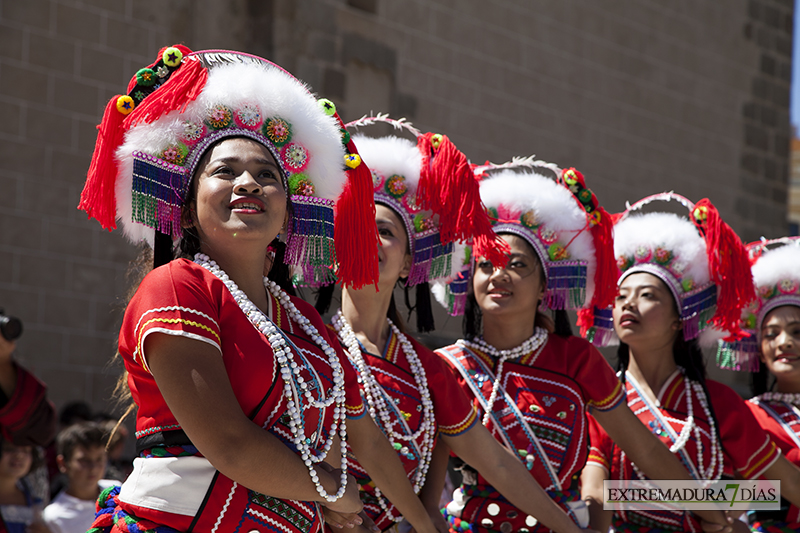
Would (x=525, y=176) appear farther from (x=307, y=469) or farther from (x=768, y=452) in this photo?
(x=307, y=469)

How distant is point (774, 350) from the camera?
14.4 feet

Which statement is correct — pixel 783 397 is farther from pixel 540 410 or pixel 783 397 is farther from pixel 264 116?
pixel 264 116

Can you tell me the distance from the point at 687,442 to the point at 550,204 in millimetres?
1110

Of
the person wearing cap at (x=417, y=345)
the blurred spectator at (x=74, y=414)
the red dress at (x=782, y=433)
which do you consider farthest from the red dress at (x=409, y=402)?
the blurred spectator at (x=74, y=414)

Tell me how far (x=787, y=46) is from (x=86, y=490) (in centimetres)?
1009

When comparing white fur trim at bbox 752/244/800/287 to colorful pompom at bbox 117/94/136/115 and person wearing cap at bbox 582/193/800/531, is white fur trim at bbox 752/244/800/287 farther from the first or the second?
colorful pompom at bbox 117/94/136/115

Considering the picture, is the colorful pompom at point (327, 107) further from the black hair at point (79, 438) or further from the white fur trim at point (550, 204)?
the black hair at point (79, 438)

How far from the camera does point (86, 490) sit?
16.4 ft

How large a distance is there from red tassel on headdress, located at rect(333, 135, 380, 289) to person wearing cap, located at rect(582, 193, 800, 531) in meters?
1.57

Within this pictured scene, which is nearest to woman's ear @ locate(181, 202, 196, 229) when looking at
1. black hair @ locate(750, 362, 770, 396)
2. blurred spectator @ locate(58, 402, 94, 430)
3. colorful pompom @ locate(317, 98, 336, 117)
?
colorful pompom @ locate(317, 98, 336, 117)

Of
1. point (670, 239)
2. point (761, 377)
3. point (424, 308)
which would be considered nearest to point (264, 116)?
point (424, 308)

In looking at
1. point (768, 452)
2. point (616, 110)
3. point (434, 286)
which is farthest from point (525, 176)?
point (616, 110)

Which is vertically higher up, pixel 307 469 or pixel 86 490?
pixel 307 469

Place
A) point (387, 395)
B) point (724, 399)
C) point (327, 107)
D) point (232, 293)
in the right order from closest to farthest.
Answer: point (232, 293) → point (327, 107) → point (387, 395) → point (724, 399)
